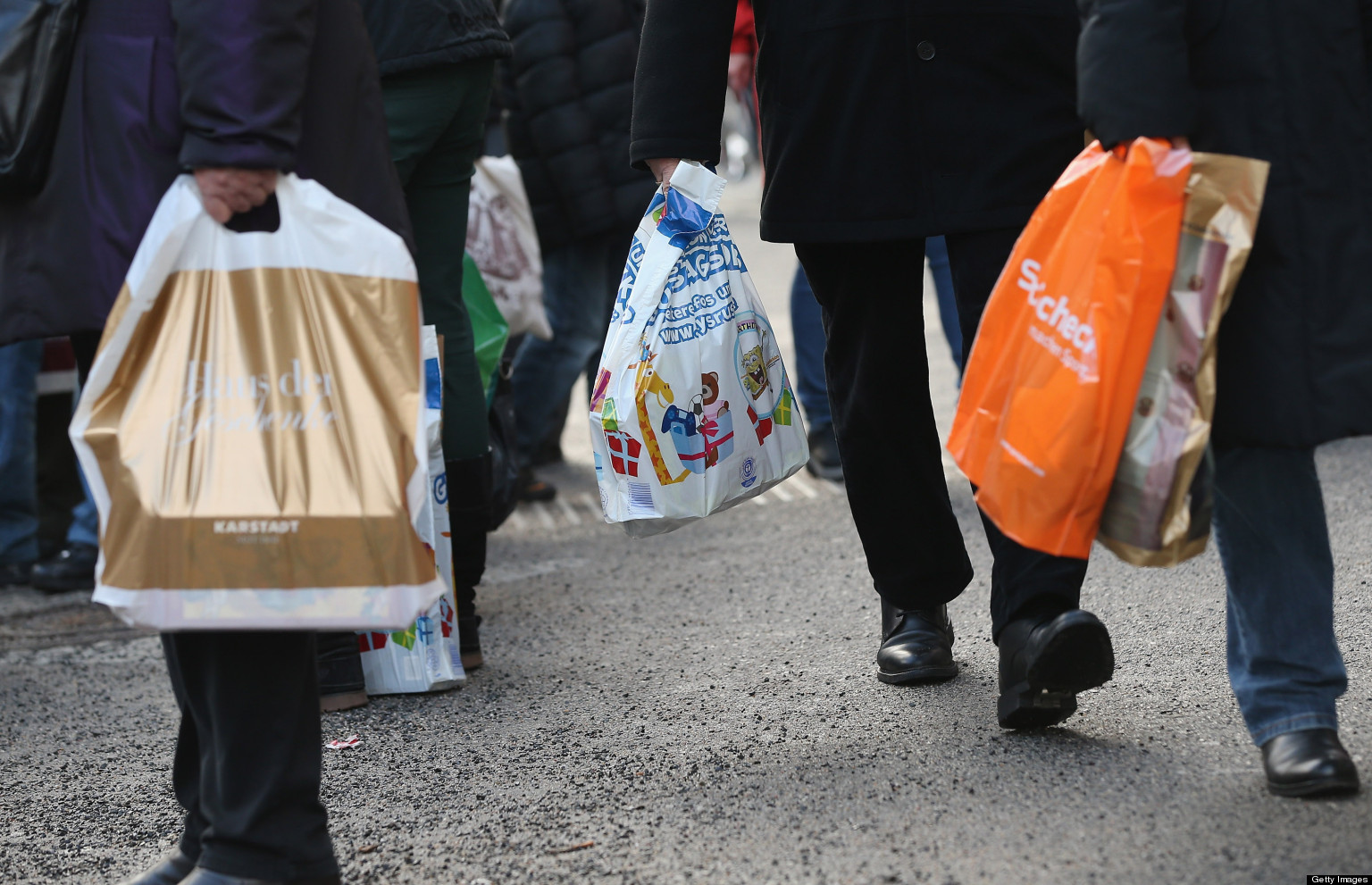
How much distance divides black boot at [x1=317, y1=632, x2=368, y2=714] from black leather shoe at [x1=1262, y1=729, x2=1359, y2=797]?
1.86m

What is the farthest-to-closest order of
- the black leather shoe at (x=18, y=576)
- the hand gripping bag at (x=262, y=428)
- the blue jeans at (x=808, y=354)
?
1. the blue jeans at (x=808, y=354)
2. the black leather shoe at (x=18, y=576)
3. the hand gripping bag at (x=262, y=428)

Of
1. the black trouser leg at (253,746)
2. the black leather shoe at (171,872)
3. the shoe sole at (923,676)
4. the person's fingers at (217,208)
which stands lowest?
the shoe sole at (923,676)

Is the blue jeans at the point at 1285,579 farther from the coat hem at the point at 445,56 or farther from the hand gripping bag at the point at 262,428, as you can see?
the coat hem at the point at 445,56

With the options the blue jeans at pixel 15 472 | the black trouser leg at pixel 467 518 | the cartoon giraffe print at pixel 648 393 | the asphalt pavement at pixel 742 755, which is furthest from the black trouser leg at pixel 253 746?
the blue jeans at pixel 15 472

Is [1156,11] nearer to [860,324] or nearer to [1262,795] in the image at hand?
[860,324]

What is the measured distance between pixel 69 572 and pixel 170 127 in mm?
2785

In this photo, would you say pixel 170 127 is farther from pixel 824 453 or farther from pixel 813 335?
pixel 813 335

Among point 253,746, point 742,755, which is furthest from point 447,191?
point 253,746

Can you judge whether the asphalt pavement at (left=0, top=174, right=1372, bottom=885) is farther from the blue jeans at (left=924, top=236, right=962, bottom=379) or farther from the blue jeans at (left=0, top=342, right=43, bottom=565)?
the blue jeans at (left=924, top=236, right=962, bottom=379)

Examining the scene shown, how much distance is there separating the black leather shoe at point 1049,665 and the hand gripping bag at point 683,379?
2.05 feet

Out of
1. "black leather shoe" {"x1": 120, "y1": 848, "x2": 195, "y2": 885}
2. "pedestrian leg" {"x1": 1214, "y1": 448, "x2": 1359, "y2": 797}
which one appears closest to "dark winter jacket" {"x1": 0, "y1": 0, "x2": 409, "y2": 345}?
"black leather shoe" {"x1": 120, "y1": 848, "x2": 195, "y2": 885}

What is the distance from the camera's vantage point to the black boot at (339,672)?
3186 mm

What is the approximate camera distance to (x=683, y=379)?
2.87 meters

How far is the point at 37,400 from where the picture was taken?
16.1 ft
